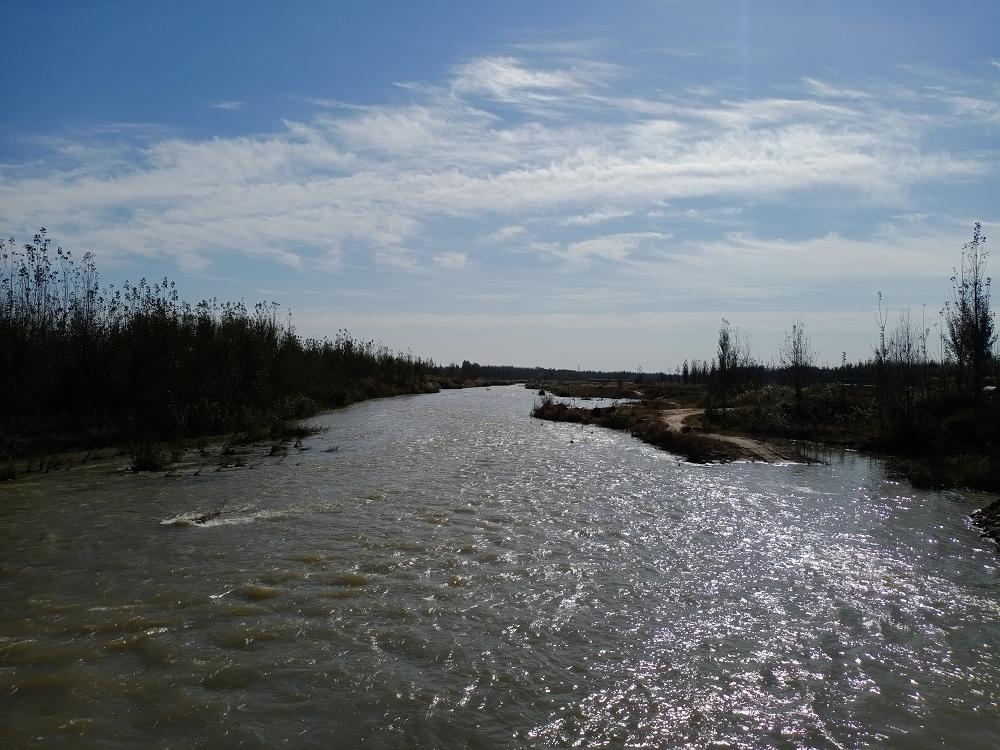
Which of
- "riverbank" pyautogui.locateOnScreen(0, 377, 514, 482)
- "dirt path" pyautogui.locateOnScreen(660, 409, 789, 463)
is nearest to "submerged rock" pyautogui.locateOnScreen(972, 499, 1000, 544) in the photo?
"dirt path" pyautogui.locateOnScreen(660, 409, 789, 463)

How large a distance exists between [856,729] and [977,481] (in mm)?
13522

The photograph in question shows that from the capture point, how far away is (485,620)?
684 centimetres

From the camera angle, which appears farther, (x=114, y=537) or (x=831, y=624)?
(x=114, y=537)

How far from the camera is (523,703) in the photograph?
525 cm

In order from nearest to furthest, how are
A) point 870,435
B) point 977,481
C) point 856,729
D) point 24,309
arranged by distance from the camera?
point 856,729, point 977,481, point 24,309, point 870,435

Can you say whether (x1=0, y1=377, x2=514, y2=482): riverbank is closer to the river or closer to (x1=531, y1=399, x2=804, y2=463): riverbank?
the river

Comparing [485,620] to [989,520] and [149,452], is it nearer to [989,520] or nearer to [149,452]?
[989,520]

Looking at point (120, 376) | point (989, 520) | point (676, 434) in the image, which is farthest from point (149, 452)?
point (989, 520)

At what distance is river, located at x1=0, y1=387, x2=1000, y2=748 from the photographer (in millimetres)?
4969

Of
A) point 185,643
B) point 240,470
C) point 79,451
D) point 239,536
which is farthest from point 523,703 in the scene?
point 79,451

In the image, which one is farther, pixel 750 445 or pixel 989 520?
pixel 750 445

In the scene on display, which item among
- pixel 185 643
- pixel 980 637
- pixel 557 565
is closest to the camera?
pixel 185 643

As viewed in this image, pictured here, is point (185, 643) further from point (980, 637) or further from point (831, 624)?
point (980, 637)

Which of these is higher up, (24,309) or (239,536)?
(24,309)
